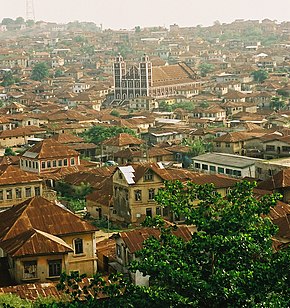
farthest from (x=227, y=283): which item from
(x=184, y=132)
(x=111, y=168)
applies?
(x=184, y=132)

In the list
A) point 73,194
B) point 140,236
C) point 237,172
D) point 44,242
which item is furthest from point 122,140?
point 44,242

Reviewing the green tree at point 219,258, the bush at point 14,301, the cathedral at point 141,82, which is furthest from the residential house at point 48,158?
the cathedral at point 141,82

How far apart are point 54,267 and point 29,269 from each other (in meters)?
0.62

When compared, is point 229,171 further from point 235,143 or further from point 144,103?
point 144,103

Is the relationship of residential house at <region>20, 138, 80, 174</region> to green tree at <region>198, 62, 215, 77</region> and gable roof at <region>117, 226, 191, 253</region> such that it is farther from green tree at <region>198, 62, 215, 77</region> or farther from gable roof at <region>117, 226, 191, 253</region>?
green tree at <region>198, 62, 215, 77</region>

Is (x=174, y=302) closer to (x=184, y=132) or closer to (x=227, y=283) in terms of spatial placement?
(x=227, y=283)

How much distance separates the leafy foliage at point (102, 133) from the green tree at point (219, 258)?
33.6m

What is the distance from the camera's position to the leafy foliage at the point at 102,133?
4819 cm

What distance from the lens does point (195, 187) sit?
14312 millimetres

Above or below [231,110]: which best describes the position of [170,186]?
above

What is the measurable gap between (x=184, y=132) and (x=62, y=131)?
8.82m

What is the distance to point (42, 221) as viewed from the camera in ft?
68.9

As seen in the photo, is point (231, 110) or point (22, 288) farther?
point (231, 110)

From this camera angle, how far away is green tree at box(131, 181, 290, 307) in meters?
12.1
